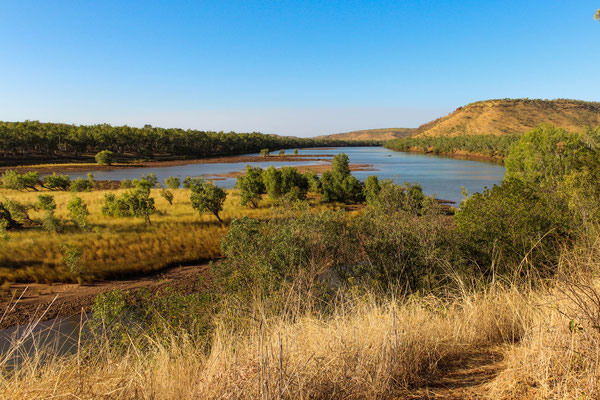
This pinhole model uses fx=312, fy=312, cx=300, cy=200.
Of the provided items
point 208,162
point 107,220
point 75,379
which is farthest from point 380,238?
point 208,162

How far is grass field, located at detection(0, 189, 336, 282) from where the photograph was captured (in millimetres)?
20781

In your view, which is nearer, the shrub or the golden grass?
the golden grass

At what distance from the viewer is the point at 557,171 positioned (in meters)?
33.1

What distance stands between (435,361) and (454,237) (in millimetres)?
12606

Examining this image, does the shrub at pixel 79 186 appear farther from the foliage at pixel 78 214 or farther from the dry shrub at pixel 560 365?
the dry shrub at pixel 560 365

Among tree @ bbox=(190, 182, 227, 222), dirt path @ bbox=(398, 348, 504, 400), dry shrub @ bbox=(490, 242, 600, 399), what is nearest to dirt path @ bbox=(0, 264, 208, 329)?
tree @ bbox=(190, 182, 227, 222)

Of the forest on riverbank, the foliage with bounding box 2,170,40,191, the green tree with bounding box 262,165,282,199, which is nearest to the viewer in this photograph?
the green tree with bounding box 262,165,282,199

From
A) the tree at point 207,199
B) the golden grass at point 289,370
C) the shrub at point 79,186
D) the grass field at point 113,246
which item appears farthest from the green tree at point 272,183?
the golden grass at point 289,370

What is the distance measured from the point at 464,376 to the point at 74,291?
22646mm

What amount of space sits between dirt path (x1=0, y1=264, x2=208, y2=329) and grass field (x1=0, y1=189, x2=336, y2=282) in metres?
0.86

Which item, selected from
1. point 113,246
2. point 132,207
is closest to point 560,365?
point 113,246

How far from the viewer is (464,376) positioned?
3639 mm

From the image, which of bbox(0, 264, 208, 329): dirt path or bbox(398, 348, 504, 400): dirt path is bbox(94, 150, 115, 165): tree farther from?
bbox(398, 348, 504, 400): dirt path

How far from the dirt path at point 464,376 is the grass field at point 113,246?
75.3 ft
